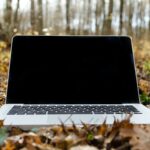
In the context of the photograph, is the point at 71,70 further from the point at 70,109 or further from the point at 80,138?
the point at 80,138

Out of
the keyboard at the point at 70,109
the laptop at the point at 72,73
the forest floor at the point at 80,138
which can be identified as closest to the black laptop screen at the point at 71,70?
the laptop at the point at 72,73

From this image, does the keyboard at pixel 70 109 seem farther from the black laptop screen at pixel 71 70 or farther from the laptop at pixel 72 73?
the black laptop screen at pixel 71 70

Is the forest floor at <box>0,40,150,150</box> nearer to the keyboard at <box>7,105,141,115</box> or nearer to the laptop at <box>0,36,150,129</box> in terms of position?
the keyboard at <box>7,105,141,115</box>

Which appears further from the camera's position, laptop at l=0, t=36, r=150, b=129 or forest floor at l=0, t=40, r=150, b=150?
laptop at l=0, t=36, r=150, b=129

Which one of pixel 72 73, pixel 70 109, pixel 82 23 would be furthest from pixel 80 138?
pixel 82 23

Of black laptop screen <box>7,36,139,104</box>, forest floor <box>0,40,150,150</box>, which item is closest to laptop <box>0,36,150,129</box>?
black laptop screen <box>7,36,139,104</box>

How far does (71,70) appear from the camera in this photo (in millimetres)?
3355

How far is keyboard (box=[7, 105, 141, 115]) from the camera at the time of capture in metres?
2.74

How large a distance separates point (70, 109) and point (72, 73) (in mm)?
549

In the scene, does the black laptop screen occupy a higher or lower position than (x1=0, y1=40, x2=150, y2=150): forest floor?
higher

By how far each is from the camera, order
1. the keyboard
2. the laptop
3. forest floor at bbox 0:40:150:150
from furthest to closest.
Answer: the laptop < the keyboard < forest floor at bbox 0:40:150:150

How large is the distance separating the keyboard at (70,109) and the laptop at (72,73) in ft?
0.13

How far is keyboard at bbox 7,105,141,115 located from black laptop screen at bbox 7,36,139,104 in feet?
0.70

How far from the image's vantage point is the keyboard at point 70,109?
8.99ft
